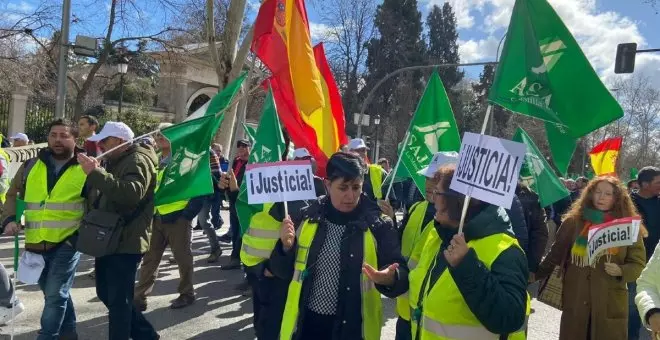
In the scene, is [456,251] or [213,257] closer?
[456,251]

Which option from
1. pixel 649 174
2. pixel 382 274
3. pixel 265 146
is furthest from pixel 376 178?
pixel 382 274

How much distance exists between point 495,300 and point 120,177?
2959mm

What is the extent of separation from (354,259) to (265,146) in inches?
72.9

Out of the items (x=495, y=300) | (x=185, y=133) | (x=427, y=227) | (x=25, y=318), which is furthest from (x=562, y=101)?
(x=25, y=318)

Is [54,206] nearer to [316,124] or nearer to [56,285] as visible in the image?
[56,285]

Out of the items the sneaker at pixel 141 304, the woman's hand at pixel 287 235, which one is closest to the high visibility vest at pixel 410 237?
the woman's hand at pixel 287 235

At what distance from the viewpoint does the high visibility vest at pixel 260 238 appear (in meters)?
4.11

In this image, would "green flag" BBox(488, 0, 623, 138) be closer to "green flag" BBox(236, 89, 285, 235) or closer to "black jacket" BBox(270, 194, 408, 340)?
"black jacket" BBox(270, 194, 408, 340)

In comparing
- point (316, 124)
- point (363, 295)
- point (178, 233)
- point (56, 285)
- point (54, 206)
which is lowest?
point (56, 285)

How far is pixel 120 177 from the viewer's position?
4.24 meters

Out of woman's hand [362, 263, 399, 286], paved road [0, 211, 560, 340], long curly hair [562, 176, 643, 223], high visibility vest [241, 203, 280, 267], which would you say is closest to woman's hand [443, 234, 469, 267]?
woman's hand [362, 263, 399, 286]

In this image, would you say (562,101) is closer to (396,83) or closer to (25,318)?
(25,318)

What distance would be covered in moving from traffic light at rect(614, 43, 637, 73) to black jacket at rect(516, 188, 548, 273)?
36.7 feet

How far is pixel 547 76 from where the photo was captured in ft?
10.5
